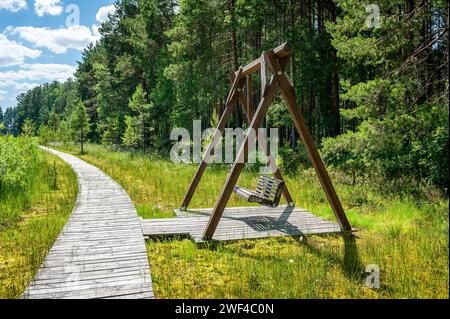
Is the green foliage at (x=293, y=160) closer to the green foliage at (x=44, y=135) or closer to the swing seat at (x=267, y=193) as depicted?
the swing seat at (x=267, y=193)

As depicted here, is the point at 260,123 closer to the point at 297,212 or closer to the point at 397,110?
the point at 297,212

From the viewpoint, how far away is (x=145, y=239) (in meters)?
6.30

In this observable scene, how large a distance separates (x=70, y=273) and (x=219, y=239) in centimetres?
252

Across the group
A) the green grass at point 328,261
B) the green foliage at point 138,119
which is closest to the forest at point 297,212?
the green grass at point 328,261

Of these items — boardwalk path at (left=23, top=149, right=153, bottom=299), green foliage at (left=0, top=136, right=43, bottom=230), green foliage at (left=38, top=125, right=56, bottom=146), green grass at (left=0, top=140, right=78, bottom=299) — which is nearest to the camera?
boardwalk path at (left=23, top=149, right=153, bottom=299)

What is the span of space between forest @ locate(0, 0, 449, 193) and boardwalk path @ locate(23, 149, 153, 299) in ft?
19.5

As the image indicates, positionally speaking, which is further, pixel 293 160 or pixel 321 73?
pixel 321 73

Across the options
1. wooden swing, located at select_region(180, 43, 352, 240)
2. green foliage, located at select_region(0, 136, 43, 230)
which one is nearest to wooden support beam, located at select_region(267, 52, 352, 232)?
wooden swing, located at select_region(180, 43, 352, 240)

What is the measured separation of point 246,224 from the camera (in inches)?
284

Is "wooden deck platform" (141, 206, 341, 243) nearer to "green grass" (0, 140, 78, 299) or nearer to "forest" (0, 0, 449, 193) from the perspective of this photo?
"green grass" (0, 140, 78, 299)

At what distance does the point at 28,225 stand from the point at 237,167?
15.5ft

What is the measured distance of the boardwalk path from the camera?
4148 millimetres

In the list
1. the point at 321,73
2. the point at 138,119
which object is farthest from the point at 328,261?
the point at 138,119

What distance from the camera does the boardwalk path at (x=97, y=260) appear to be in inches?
163
